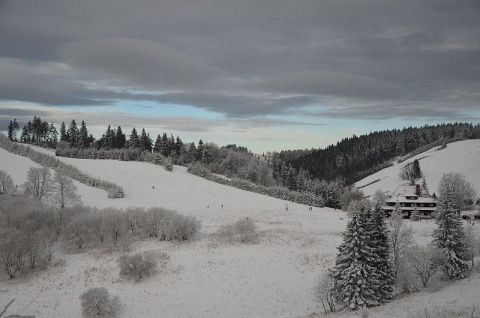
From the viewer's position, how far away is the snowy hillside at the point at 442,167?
113 meters

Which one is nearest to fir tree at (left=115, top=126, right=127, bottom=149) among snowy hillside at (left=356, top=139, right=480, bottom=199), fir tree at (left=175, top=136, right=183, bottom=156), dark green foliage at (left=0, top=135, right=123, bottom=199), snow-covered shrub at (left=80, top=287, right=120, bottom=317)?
fir tree at (left=175, top=136, right=183, bottom=156)

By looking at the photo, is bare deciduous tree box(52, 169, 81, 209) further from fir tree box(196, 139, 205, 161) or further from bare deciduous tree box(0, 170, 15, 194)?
fir tree box(196, 139, 205, 161)

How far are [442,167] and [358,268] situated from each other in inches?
4655

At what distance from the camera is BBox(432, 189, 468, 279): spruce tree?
3219cm

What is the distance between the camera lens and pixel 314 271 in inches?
1602

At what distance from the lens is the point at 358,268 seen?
92.4 feet

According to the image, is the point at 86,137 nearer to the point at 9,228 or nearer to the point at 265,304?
the point at 9,228

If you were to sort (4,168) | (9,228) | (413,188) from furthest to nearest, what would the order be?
(413,188) → (4,168) → (9,228)

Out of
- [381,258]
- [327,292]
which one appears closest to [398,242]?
[381,258]

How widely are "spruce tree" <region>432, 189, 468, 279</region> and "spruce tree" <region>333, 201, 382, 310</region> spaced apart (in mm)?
8609

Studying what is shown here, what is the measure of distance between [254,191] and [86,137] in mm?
71740

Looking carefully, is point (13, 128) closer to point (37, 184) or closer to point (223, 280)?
point (37, 184)

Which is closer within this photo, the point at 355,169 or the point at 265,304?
the point at 265,304

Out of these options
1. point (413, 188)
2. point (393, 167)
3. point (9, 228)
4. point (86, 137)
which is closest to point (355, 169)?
point (393, 167)
